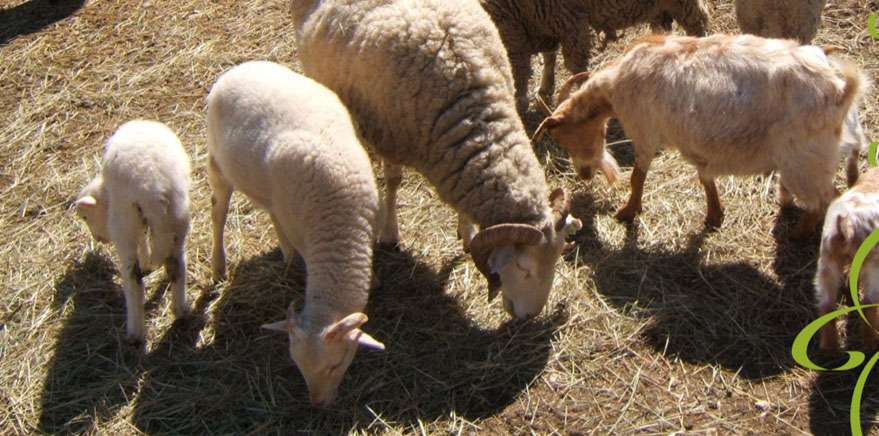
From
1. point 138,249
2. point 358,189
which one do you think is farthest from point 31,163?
point 358,189

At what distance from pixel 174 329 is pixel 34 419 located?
924mm

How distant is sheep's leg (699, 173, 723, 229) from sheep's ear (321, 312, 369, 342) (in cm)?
270

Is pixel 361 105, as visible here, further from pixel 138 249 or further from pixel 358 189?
pixel 138 249

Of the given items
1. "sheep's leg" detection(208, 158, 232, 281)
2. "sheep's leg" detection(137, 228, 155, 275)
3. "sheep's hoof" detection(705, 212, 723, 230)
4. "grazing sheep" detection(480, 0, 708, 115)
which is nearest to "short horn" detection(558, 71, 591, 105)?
"grazing sheep" detection(480, 0, 708, 115)

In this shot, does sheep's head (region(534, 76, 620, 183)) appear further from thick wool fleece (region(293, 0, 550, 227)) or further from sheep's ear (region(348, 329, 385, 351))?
sheep's ear (region(348, 329, 385, 351))

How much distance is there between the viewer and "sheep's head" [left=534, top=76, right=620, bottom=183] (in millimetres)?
6328

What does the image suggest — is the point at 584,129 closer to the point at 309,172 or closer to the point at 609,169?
the point at 609,169

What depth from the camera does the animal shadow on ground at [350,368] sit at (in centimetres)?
491

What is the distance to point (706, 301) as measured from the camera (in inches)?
219

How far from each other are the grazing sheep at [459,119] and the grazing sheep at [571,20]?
1.62m

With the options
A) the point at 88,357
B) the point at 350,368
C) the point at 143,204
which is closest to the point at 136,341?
the point at 88,357

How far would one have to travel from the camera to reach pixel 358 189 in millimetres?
4941

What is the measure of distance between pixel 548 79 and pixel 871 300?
3712 mm

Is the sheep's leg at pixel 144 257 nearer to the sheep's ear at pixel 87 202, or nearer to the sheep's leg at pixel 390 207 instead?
the sheep's ear at pixel 87 202
